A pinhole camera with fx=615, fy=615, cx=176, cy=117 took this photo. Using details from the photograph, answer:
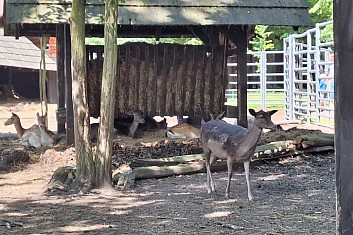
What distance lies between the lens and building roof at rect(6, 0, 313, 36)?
9477 millimetres

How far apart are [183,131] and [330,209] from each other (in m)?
5.67

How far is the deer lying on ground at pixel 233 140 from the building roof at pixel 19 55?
18257 mm

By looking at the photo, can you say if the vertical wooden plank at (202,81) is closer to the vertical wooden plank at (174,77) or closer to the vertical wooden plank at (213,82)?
the vertical wooden plank at (213,82)

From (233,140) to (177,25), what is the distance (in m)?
3.63

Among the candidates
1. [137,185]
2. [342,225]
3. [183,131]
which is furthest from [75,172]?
[342,225]

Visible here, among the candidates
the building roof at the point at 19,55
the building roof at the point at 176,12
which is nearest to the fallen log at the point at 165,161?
the building roof at the point at 176,12

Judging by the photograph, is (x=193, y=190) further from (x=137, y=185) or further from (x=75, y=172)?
(x=75, y=172)

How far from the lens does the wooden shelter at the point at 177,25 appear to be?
9.62 m

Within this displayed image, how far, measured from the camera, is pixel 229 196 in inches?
263

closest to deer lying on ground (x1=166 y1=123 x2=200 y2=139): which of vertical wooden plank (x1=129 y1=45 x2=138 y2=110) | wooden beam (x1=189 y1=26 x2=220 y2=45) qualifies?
vertical wooden plank (x1=129 y1=45 x2=138 y2=110)

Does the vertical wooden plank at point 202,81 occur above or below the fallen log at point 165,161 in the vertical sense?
above

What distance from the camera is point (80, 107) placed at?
7215 millimetres

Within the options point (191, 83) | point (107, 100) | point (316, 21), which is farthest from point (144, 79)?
point (316, 21)

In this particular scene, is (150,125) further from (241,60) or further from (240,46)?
(240,46)
